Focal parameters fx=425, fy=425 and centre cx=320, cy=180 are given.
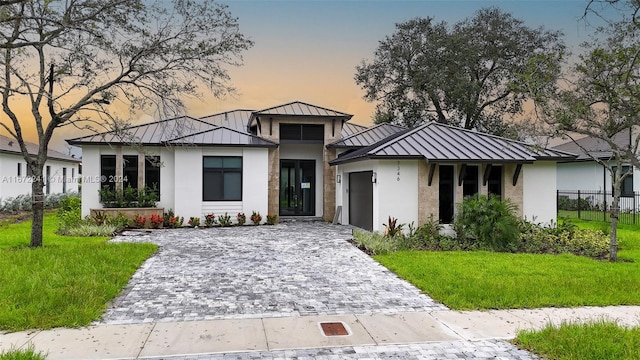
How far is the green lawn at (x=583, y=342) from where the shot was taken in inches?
183

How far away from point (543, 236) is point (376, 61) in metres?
19.3

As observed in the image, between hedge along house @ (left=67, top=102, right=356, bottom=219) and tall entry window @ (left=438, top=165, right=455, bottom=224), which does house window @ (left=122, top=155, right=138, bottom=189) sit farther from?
tall entry window @ (left=438, top=165, right=455, bottom=224)

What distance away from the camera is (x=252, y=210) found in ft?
57.8

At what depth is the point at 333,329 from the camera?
5527 millimetres

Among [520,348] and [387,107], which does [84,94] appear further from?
[387,107]

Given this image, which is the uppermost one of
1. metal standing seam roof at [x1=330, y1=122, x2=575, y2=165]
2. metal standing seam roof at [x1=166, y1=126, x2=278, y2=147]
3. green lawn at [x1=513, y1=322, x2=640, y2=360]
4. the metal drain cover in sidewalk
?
metal standing seam roof at [x1=166, y1=126, x2=278, y2=147]

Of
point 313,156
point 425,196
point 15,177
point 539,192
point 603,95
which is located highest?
point 603,95

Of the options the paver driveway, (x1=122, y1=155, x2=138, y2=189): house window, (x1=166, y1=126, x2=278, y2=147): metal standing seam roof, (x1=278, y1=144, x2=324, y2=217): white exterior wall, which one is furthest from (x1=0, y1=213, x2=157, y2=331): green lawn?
(x1=278, y1=144, x2=324, y2=217): white exterior wall

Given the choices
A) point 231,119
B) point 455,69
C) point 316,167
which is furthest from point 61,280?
point 455,69

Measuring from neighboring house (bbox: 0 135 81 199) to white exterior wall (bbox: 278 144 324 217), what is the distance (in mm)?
15586

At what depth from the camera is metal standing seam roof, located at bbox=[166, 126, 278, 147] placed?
666 inches

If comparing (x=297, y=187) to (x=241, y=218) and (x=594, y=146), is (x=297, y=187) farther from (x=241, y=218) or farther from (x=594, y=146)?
(x=594, y=146)

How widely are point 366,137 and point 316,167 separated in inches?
108

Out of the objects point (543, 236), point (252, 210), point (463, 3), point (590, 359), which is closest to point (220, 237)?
point (252, 210)
